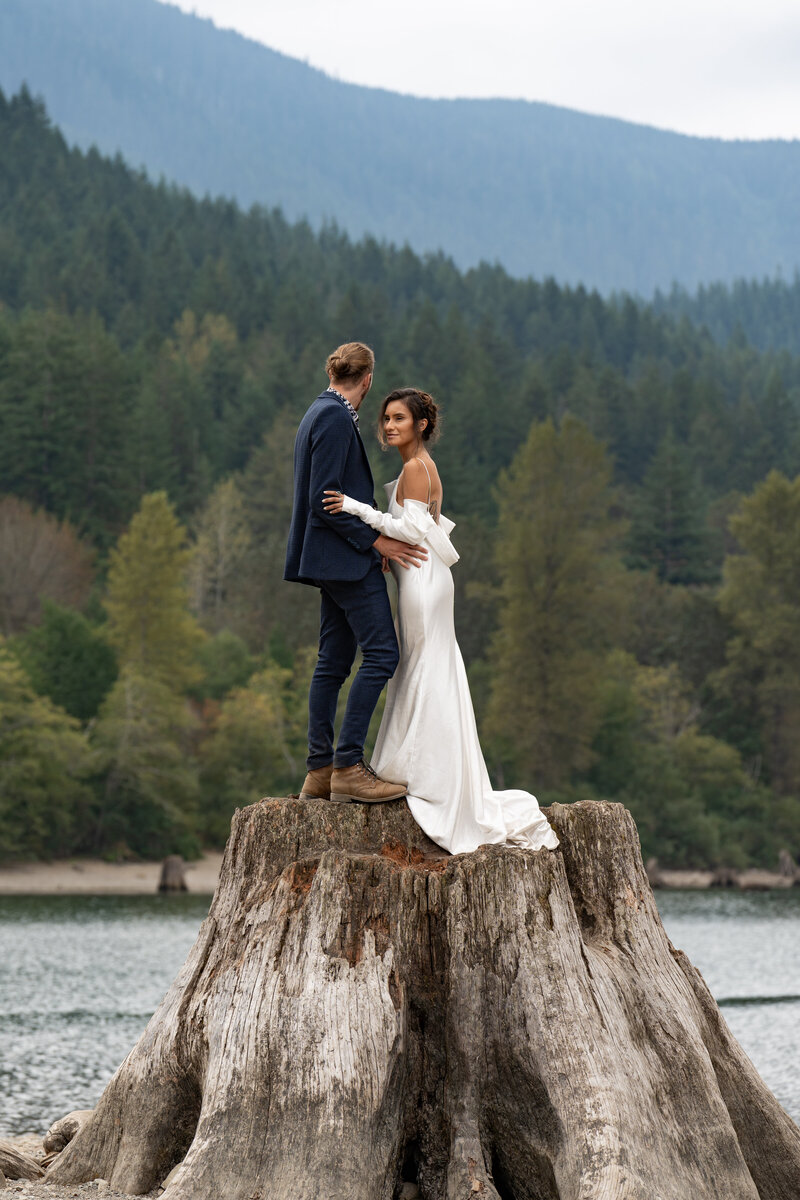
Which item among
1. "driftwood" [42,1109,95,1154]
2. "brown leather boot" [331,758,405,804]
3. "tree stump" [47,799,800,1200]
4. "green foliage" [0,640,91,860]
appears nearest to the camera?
"tree stump" [47,799,800,1200]

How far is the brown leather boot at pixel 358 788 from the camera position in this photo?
837 centimetres

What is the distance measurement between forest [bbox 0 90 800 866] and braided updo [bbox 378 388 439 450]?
48.8m

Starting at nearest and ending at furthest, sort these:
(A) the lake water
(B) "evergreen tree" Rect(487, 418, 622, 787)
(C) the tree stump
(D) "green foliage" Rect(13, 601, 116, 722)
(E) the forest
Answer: (C) the tree stump, (A) the lake water, (D) "green foliage" Rect(13, 601, 116, 722), (E) the forest, (B) "evergreen tree" Rect(487, 418, 622, 787)

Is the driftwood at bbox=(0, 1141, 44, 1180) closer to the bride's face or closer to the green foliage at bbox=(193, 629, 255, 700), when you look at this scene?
the bride's face

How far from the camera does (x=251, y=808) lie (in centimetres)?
816

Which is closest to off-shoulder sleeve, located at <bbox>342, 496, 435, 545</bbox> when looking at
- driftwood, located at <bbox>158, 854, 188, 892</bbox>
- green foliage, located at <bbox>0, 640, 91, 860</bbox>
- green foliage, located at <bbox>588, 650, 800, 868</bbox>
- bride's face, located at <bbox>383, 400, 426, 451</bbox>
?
bride's face, located at <bbox>383, 400, 426, 451</bbox>

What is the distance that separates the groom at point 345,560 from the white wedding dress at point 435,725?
11cm

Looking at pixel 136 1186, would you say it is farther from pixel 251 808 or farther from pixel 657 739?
pixel 657 739

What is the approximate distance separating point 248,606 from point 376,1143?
3149 inches

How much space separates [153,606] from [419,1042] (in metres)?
64.7

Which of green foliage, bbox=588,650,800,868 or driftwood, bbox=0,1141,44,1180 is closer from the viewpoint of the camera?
driftwood, bbox=0,1141,44,1180

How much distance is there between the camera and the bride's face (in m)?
8.88

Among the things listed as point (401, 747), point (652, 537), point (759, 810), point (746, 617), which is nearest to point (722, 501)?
point (652, 537)

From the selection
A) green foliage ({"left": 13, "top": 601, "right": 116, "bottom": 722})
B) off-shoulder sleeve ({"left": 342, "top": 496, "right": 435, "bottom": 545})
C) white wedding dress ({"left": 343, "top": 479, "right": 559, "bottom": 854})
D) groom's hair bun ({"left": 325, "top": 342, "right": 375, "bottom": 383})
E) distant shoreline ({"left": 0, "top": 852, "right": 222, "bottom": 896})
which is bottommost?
distant shoreline ({"left": 0, "top": 852, "right": 222, "bottom": 896})
